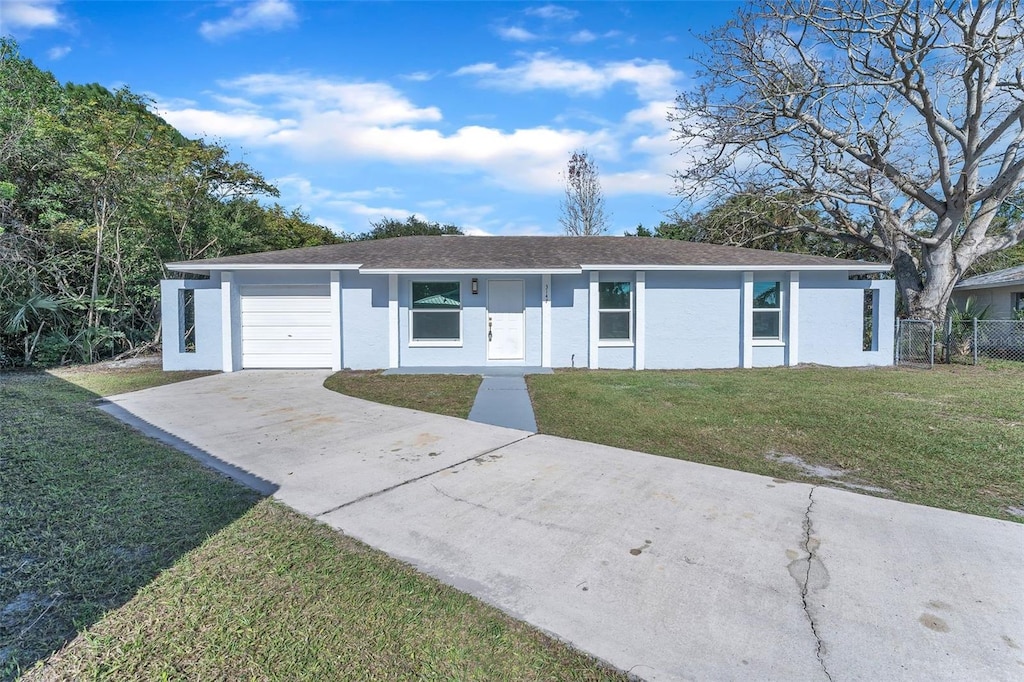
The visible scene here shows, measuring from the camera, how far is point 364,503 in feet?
13.2

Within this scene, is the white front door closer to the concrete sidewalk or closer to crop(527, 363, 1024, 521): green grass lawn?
crop(527, 363, 1024, 521): green grass lawn

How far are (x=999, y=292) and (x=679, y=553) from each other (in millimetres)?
23600

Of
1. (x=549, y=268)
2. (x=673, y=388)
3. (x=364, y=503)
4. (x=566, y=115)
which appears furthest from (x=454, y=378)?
(x=566, y=115)

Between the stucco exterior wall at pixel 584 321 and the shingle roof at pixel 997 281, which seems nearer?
the stucco exterior wall at pixel 584 321

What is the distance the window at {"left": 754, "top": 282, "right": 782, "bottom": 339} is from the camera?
484 inches

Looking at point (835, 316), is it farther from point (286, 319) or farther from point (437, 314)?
point (286, 319)

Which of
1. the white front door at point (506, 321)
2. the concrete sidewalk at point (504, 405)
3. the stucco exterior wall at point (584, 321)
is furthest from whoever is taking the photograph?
the white front door at point (506, 321)

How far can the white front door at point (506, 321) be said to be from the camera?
11.9 meters

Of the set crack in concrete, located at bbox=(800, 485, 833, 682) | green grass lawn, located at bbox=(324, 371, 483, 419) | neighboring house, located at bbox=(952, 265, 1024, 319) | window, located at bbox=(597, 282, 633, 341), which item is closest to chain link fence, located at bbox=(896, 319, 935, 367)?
neighboring house, located at bbox=(952, 265, 1024, 319)

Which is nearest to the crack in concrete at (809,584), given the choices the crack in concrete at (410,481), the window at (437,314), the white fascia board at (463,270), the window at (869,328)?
the crack in concrete at (410,481)

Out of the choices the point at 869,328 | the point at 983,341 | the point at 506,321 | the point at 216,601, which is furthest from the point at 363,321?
the point at 983,341

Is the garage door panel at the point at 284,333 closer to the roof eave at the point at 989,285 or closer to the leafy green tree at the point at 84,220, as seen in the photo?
the leafy green tree at the point at 84,220

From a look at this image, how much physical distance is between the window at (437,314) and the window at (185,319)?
5.49 meters

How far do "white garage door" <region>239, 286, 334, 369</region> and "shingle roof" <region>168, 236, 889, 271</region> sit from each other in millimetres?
908
